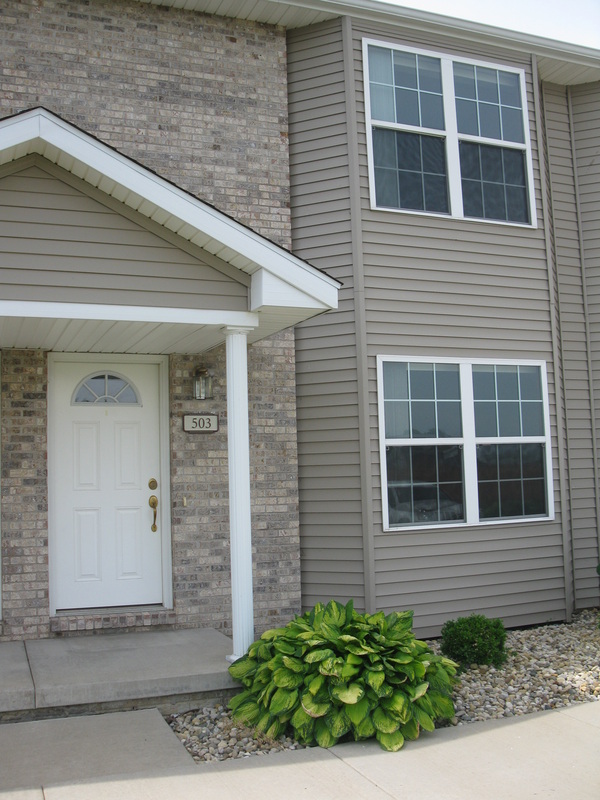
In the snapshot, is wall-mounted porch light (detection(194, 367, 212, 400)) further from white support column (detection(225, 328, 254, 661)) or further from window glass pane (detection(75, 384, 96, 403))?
white support column (detection(225, 328, 254, 661))

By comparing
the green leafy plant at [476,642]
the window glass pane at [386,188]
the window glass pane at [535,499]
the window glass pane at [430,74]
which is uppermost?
the window glass pane at [430,74]

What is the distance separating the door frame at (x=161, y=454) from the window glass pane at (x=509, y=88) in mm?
4433

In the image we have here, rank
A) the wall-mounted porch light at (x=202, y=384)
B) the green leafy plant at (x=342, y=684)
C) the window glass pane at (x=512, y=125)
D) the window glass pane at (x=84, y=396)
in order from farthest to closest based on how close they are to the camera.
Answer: the window glass pane at (x=512, y=125)
the wall-mounted porch light at (x=202, y=384)
the window glass pane at (x=84, y=396)
the green leafy plant at (x=342, y=684)

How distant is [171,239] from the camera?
18.6ft

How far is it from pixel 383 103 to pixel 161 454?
12.8 ft

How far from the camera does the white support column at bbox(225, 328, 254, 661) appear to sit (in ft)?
19.0

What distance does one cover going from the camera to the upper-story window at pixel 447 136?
7812 millimetres

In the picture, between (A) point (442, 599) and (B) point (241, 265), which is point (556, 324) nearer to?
(A) point (442, 599)

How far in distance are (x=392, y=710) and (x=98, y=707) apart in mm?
1872

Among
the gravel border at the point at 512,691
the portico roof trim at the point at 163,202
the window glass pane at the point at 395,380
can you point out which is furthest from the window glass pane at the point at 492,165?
the gravel border at the point at 512,691

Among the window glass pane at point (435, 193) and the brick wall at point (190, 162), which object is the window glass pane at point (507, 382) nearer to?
the window glass pane at point (435, 193)

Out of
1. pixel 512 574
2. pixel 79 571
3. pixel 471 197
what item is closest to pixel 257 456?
pixel 79 571

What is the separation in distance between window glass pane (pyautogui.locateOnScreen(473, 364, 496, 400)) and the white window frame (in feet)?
0.18

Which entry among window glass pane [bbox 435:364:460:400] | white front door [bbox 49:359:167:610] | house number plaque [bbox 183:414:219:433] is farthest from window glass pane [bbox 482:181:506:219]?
white front door [bbox 49:359:167:610]
